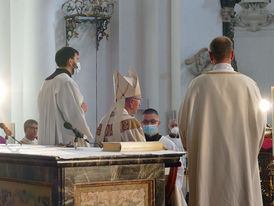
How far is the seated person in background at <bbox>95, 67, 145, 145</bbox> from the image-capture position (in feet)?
16.5

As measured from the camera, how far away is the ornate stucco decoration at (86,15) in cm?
1162

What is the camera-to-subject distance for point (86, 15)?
37.8ft

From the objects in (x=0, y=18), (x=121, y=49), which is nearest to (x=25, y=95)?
(x=0, y=18)

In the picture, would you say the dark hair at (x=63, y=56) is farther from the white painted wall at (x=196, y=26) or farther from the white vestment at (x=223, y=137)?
the white painted wall at (x=196, y=26)

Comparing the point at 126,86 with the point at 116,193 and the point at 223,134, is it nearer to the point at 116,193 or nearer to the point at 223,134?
the point at 223,134

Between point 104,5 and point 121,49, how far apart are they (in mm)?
1033

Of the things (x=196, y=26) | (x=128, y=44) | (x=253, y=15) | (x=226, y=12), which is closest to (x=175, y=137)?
(x=196, y=26)

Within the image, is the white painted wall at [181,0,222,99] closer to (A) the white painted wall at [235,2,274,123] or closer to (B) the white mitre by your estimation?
(A) the white painted wall at [235,2,274,123]

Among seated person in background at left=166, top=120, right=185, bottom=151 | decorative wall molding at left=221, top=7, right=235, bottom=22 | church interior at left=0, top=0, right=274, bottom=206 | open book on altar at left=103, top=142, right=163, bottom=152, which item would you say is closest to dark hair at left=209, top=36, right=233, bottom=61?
open book on altar at left=103, top=142, right=163, bottom=152

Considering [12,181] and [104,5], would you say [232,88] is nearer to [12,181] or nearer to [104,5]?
[12,181]

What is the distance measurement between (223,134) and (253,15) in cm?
753

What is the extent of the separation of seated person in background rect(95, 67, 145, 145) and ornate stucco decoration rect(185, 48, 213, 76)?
6.01 meters

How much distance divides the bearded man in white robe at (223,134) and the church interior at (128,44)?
16.4 ft

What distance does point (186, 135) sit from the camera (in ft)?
17.4
